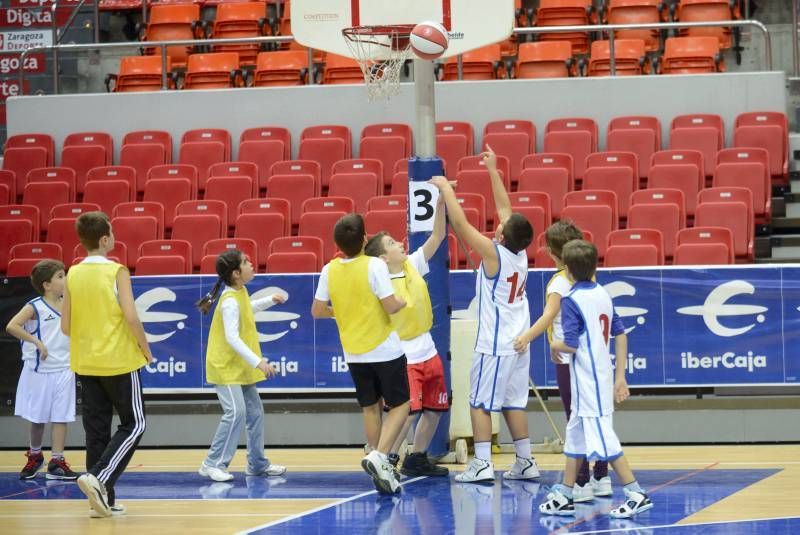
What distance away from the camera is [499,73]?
18250 mm

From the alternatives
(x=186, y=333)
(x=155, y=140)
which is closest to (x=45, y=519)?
(x=186, y=333)

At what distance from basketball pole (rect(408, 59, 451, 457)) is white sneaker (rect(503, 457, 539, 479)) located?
0.98 m

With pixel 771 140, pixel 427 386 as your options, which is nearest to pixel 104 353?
pixel 427 386

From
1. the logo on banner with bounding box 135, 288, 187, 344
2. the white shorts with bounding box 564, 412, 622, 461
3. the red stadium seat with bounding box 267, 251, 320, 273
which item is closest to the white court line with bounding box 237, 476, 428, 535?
the white shorts with bounding box 564, 412, 622, 461

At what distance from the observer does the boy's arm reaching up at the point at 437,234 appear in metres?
9.81

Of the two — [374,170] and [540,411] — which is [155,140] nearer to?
[374,170]

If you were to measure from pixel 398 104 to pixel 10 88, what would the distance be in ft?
19.0

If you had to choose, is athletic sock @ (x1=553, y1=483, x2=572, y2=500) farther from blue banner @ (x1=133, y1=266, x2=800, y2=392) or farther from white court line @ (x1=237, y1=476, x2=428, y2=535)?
blue banner @ (x1=133, y1=266, x2=800, y2=392)

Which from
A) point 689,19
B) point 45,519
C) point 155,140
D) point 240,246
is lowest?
point 45,519

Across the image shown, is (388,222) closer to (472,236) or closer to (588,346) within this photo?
(472,236)

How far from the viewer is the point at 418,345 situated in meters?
9.74

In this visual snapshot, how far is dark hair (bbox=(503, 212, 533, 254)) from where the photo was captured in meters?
9.01

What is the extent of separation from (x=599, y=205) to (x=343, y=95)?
4660 mm

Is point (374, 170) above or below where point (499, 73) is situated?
below
